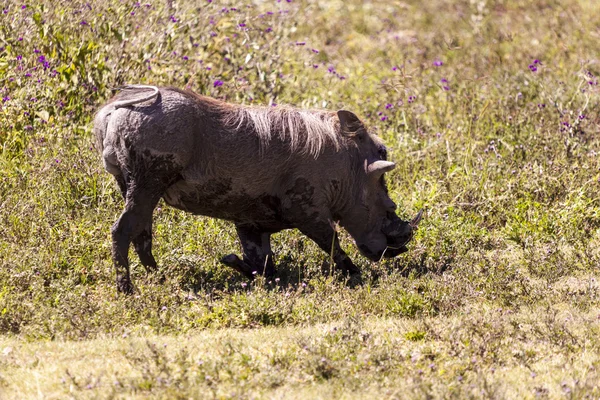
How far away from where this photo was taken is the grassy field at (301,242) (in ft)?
15.4

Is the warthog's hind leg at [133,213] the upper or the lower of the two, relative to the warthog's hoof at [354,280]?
upper

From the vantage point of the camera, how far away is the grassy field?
15.4ft

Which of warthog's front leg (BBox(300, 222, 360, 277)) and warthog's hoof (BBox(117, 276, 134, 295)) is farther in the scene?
warthog's front leg (BBox(300, 222, 360, 277))

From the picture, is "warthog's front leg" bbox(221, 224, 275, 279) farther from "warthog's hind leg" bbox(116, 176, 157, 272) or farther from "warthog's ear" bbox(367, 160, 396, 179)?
"warthog's ear" bbox(367, 160, 396, 179)

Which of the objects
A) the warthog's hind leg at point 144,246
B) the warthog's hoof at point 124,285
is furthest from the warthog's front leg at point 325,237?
the warthog's hoof at point 124,285

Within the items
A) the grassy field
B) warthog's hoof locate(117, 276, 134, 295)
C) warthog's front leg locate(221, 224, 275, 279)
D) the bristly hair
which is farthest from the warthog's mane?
warthog's hoof locate(117, 276, 134, 295)

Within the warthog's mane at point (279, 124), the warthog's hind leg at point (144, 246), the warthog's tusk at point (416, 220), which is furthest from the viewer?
the warthog's tusk at point (416, 220)

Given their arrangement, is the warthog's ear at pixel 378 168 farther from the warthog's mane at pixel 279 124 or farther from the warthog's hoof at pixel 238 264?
the warthog's hoof at pixel 238 264

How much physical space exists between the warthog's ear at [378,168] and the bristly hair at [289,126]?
0.31 m

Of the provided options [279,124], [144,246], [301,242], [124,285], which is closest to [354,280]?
[301,242]

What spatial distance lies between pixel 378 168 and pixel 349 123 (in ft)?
1.31

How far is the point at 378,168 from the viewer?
258 inches

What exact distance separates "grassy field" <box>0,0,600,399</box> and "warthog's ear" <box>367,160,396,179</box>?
75 centimetres

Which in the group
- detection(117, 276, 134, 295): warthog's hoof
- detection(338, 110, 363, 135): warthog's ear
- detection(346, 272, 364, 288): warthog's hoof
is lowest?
detection(346, 272, 364, 288): warthog's hoof
